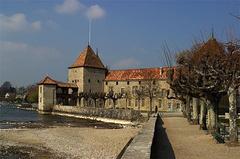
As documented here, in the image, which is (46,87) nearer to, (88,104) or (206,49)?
(88,104)

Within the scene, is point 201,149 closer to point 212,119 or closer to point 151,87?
point 212,119

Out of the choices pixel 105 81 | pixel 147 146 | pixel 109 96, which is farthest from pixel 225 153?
pixel 105 81

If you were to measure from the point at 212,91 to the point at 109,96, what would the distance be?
48.1 m

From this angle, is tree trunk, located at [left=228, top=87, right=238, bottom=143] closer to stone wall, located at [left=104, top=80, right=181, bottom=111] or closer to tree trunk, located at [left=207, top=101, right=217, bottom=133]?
tree trunk, located at [left=207, top=101, right=217, bottom=133]

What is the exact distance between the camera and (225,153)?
13680 mm

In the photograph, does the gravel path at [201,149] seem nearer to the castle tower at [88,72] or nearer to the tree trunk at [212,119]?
the tree trunk at [212,119]

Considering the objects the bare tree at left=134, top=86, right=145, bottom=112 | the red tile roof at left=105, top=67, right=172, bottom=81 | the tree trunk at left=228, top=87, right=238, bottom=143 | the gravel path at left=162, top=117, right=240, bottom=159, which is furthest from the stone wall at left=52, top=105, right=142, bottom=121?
the tree trunk at left=228, top=87, right=238, bottom=143

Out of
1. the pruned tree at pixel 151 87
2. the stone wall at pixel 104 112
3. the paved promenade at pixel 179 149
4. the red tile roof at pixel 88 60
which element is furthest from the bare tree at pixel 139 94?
the paved promenade at pixel 179 149

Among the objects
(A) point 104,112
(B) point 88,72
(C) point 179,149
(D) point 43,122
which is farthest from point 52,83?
(C) point 179,149

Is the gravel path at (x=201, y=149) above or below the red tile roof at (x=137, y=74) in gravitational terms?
below

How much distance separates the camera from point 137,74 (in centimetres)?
7800

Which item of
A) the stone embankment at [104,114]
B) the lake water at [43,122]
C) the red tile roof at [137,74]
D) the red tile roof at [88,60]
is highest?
the red tile roof at [88,60]

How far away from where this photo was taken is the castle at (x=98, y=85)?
72.1 metres

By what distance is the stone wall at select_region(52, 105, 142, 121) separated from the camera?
50644 mm
